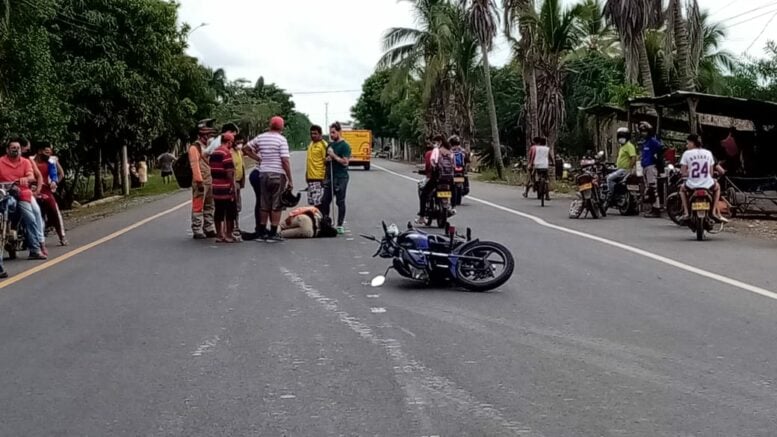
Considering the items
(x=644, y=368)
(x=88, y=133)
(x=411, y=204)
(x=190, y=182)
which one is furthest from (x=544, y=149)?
(x=644, y=368)

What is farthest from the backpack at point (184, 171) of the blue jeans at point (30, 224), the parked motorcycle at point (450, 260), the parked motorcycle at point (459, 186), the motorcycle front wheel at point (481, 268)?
the parked motorcycle at point (459, 186)

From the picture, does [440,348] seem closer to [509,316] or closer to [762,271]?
[509,316]

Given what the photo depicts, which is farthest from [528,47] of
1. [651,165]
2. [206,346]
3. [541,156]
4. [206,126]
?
[206,346]

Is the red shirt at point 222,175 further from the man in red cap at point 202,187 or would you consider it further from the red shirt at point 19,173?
the red shirt at point 19,173

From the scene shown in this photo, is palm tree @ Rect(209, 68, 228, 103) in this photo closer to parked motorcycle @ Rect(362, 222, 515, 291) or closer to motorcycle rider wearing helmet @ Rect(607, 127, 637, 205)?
motorcycle rider wearing helmet @ Rect(607, 127, 637, 205)

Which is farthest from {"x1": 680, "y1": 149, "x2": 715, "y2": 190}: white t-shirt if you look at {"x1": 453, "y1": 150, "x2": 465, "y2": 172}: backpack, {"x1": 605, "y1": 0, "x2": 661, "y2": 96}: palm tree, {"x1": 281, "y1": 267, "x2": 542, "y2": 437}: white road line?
{"x1": 605, "y1": 0, "x2": 661, "y2": 96}: palm tree

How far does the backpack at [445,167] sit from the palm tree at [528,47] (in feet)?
62.5

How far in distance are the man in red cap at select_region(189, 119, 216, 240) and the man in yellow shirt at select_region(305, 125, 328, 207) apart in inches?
64.3

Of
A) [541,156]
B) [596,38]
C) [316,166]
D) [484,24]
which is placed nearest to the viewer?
[316,166]

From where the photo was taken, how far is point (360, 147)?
185 feet

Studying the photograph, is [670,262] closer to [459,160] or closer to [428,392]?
[428,392]

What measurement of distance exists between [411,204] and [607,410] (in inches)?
701

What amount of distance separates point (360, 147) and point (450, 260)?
46850 millimetres

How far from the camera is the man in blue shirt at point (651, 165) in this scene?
1930 cm
